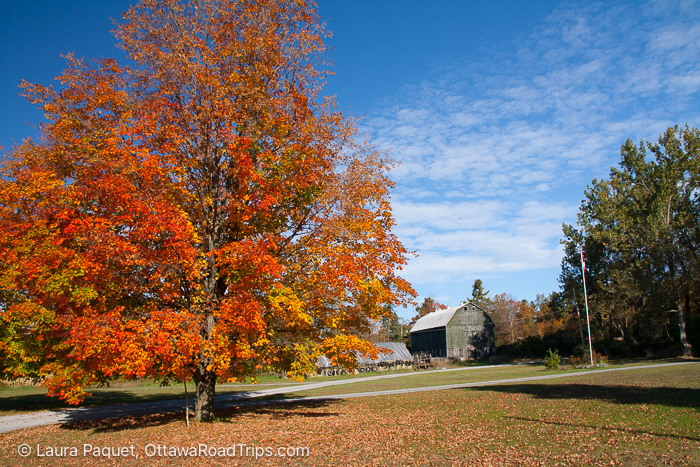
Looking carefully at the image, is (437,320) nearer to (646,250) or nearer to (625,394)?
(646,250)

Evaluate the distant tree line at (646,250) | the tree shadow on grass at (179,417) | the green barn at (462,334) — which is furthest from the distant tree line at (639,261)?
the tree shadow on grass at (179,417)

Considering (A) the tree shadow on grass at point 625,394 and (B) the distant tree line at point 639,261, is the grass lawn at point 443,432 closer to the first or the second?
(A) the tree shadow on grass at point 625,394

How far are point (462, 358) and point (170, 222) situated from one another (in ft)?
181

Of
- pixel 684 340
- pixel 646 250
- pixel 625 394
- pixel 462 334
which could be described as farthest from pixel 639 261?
pixel 625 394

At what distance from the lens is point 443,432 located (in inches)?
417

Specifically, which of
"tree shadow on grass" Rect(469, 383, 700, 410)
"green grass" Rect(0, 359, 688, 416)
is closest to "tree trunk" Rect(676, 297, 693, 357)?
"green grass" Rect(0, 359, 688, 416)

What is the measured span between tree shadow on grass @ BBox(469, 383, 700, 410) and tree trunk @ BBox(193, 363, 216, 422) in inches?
470

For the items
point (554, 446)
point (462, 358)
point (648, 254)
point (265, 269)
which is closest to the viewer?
point (554, 446)

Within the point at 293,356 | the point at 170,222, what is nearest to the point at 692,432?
the point at 293,356

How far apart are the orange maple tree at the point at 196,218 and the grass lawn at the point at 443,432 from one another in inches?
68.8

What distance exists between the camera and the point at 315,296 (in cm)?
1264

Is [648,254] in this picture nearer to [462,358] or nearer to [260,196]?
[462,358]

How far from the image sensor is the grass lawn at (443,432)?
320 inches

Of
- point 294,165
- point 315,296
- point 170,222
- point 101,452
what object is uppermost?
point 294,165
